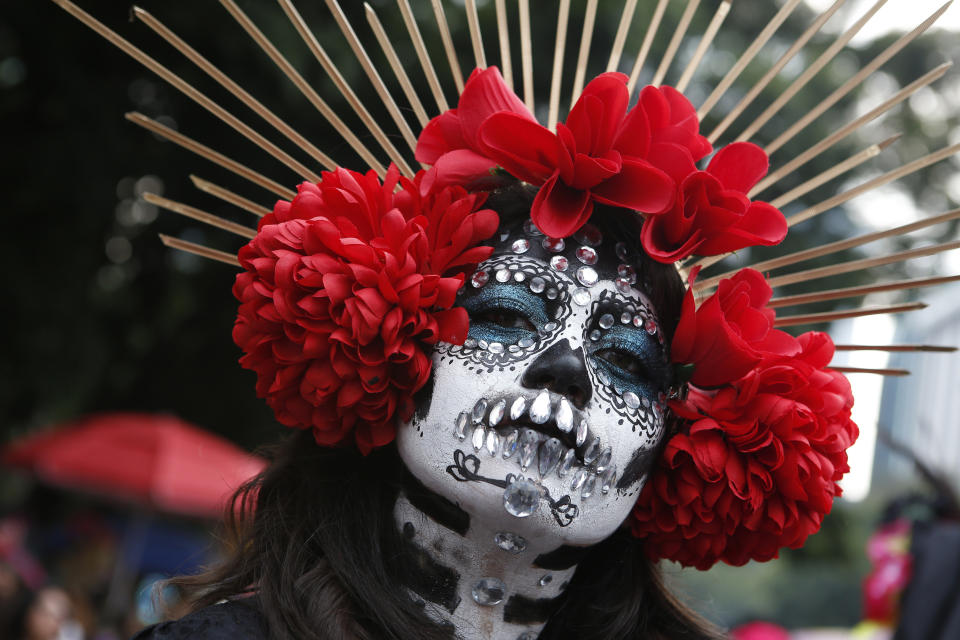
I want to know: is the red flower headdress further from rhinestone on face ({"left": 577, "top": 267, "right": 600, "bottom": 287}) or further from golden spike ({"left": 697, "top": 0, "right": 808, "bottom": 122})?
golden spike ({"left": 697, "top": 0, "right": 808, "bottom": 122})

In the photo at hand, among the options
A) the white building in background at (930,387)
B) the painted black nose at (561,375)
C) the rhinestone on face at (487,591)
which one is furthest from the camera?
the white building in background at (930,387)

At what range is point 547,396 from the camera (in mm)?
2035

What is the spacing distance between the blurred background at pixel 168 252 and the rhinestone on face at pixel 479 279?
1.18 m

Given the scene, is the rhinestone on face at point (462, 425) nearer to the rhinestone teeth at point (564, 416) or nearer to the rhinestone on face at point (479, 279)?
the rhinestone teeth at point (564, 416)

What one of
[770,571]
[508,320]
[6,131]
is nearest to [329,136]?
[6,131]

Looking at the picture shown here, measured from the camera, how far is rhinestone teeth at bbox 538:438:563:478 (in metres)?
2.01

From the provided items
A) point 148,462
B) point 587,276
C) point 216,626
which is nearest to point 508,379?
point 587,276

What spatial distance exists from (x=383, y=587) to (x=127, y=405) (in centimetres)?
724

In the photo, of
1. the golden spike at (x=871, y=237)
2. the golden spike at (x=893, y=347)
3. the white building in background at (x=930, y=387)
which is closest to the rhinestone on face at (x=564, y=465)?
the golden spike at (x=871, y=237)

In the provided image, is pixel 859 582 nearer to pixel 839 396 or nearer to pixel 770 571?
pixel 770 571

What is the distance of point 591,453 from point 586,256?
1.46ft

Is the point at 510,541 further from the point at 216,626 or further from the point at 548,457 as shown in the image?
the point at 216,626

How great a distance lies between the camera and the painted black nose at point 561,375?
6.72ft

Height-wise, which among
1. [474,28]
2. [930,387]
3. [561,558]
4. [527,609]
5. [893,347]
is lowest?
[527,609]
